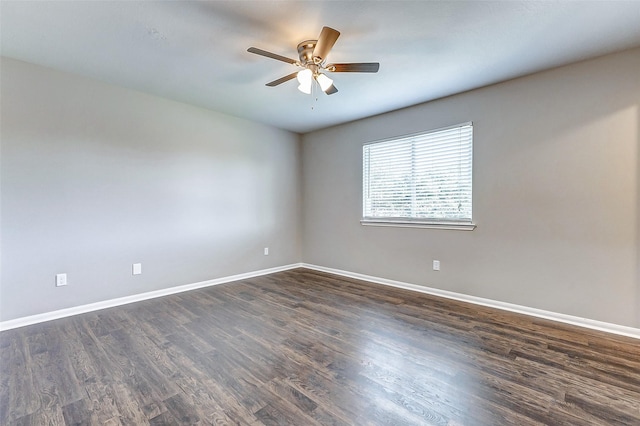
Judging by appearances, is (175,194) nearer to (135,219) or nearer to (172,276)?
(135,219)

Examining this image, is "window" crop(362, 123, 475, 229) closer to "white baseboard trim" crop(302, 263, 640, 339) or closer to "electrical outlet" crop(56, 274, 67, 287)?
"white baseboard trim" crop(302, 263, 640, 339)

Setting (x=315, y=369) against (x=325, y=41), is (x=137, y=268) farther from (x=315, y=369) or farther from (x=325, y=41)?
(x=325, y=41)

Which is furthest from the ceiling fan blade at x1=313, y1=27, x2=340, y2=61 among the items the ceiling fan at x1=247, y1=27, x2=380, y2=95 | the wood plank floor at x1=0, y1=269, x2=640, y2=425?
the wood plank floor at x1=0, y1=269, x2=640, y2=425

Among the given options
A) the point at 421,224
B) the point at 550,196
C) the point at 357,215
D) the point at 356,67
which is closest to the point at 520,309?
the point at 550,196

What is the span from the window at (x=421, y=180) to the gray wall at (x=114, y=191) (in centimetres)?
186

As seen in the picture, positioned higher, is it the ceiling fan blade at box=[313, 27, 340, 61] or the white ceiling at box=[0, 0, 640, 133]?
the white ceiling at box=[0, 0, 640, 133]

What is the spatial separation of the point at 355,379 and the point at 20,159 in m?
3.60

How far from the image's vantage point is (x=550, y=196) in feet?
9.34

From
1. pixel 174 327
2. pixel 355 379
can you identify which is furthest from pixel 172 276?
pixel 355 379

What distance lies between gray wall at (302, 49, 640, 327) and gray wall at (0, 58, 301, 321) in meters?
2.54

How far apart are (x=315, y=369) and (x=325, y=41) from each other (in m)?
2.30

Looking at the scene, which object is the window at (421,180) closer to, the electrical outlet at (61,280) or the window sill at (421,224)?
the window sill at (421,224)

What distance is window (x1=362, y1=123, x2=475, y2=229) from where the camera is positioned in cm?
343

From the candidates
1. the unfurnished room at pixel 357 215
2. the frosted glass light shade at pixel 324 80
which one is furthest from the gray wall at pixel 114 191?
the frosted glass light shade at pixel 324 80
